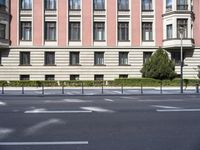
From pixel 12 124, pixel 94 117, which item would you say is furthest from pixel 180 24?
pixel 12 124

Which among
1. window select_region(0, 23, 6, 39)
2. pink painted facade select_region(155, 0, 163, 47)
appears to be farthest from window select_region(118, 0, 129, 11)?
window select_region(0, 23, 6, 39)

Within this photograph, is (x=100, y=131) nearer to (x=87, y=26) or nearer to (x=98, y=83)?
(x=98, y=83)

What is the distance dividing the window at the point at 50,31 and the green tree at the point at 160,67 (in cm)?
1204

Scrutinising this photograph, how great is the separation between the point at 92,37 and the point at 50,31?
17.1 feet

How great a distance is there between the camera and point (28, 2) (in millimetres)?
35469

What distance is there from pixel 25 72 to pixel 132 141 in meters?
29.3

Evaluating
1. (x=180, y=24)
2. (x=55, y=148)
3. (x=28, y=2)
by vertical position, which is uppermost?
(x=28, y=2)

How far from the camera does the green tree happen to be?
105 feet

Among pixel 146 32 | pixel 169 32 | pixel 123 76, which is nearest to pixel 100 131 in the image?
pixel 123 76

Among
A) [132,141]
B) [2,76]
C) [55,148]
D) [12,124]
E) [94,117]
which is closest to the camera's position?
[55,148]

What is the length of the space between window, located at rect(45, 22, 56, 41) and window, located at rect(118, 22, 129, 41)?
8033 mm

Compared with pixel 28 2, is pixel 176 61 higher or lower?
lower

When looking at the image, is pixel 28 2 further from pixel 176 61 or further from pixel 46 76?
pixel 176 61

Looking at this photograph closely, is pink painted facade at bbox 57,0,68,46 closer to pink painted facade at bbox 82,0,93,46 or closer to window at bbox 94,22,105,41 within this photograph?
pink painted facade at bbox 82,0,93,46
